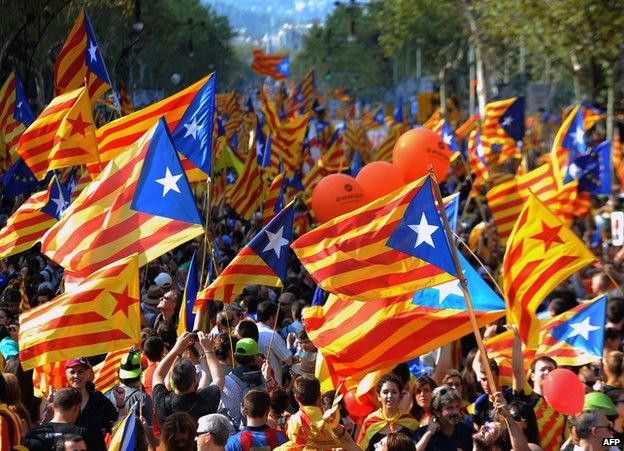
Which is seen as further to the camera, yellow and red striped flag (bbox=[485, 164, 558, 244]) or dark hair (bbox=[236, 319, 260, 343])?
yellow and red striped flag (bbox=[485, 164, 558, 244])

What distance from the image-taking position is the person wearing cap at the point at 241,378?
28.9ft

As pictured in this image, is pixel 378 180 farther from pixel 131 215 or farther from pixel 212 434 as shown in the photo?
pixel 212 434

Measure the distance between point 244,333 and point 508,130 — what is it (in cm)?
1884

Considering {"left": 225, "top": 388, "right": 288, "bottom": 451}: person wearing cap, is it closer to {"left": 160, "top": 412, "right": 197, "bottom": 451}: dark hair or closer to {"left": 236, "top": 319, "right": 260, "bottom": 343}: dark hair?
{"left": 160, "top": 412, "right": 197, "bottom": 451}: dark hair

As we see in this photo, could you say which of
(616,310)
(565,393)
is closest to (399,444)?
(565,393)

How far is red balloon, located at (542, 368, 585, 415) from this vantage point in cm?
808

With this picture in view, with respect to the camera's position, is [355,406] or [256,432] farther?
[355,406]

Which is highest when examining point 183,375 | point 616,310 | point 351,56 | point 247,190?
point 183,375

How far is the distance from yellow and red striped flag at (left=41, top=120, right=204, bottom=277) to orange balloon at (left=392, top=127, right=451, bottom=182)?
8605mm

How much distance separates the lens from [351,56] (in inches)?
4508

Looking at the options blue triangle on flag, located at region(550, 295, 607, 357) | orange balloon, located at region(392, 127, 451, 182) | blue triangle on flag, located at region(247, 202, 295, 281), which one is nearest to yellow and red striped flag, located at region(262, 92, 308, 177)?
orange balloon, located at region(392, 127, 451, 182)

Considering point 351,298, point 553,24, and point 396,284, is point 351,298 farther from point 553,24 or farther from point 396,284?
point 553,24

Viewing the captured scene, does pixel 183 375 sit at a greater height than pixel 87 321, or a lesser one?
lesser

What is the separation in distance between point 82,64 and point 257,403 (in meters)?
9.57
